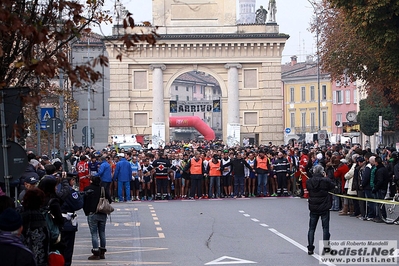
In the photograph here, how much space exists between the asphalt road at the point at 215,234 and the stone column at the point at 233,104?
3797 centimetres

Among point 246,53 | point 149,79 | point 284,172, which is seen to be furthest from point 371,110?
point 284,172

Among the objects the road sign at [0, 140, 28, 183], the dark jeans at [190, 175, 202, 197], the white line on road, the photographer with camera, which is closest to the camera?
the road sign at [0, 140, 28, 183]

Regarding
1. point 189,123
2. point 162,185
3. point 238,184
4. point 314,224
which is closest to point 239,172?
point 238,184

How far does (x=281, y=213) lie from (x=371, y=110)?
44.8m

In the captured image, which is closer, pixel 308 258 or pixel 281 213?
pixel 308 258

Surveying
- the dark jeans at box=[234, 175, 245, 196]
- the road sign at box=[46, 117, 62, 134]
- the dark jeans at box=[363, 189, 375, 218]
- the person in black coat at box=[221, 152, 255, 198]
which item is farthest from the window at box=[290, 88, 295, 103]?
the dark jeans at box=[363, 189, 375, 218]

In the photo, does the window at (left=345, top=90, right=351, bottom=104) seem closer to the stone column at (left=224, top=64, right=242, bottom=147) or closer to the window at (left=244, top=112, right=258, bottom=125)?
the window at (left=244, top=112, right=258, bottom=125)

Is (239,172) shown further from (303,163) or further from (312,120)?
(312,120)

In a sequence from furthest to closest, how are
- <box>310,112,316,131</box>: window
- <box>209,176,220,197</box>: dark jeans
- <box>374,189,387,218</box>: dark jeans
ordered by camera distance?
<box>310,112,316,131</box>: window → <box>209,176,220,197</box>: dark jeans → <box>374,189,387,218</box>: dark jeans

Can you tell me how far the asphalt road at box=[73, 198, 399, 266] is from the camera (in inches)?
651

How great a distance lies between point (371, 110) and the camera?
231 ft

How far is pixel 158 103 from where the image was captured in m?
69.8

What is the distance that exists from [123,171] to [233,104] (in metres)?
36.0

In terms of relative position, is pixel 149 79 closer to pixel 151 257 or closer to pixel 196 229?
pixel 196 229
